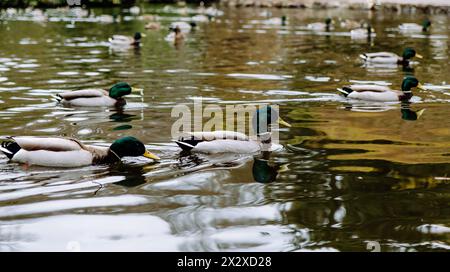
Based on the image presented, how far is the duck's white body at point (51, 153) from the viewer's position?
28.3 ft

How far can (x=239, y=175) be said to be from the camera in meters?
8.61

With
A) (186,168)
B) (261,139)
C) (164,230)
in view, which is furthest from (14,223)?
(261,139)

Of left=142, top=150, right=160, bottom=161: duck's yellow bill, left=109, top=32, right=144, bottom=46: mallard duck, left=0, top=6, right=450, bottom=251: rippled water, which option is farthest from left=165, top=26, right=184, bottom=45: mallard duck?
left=142, top=150, right=160, bottom=161: duck's yellow bill

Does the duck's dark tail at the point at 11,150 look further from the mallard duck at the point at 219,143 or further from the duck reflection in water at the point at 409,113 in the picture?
the duck reflection in water at the point at 409,113

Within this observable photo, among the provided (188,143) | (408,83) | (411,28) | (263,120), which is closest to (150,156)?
(188,143)

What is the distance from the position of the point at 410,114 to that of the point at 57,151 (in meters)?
6.87

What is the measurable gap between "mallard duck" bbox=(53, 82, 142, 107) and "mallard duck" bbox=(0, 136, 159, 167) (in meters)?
4.63

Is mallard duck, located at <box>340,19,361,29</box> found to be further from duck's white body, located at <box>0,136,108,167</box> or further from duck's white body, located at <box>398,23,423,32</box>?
duck's white body, located at <box>0,136,108,167</box>

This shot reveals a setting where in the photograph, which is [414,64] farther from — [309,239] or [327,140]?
[309,239]

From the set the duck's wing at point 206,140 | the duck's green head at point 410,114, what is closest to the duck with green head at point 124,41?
the duck's green head at point 410,114

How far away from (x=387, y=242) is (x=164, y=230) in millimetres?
1963

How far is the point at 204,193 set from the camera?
7816mm

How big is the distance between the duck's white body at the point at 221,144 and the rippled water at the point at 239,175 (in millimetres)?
183

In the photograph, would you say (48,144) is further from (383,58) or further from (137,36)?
(137,36)
